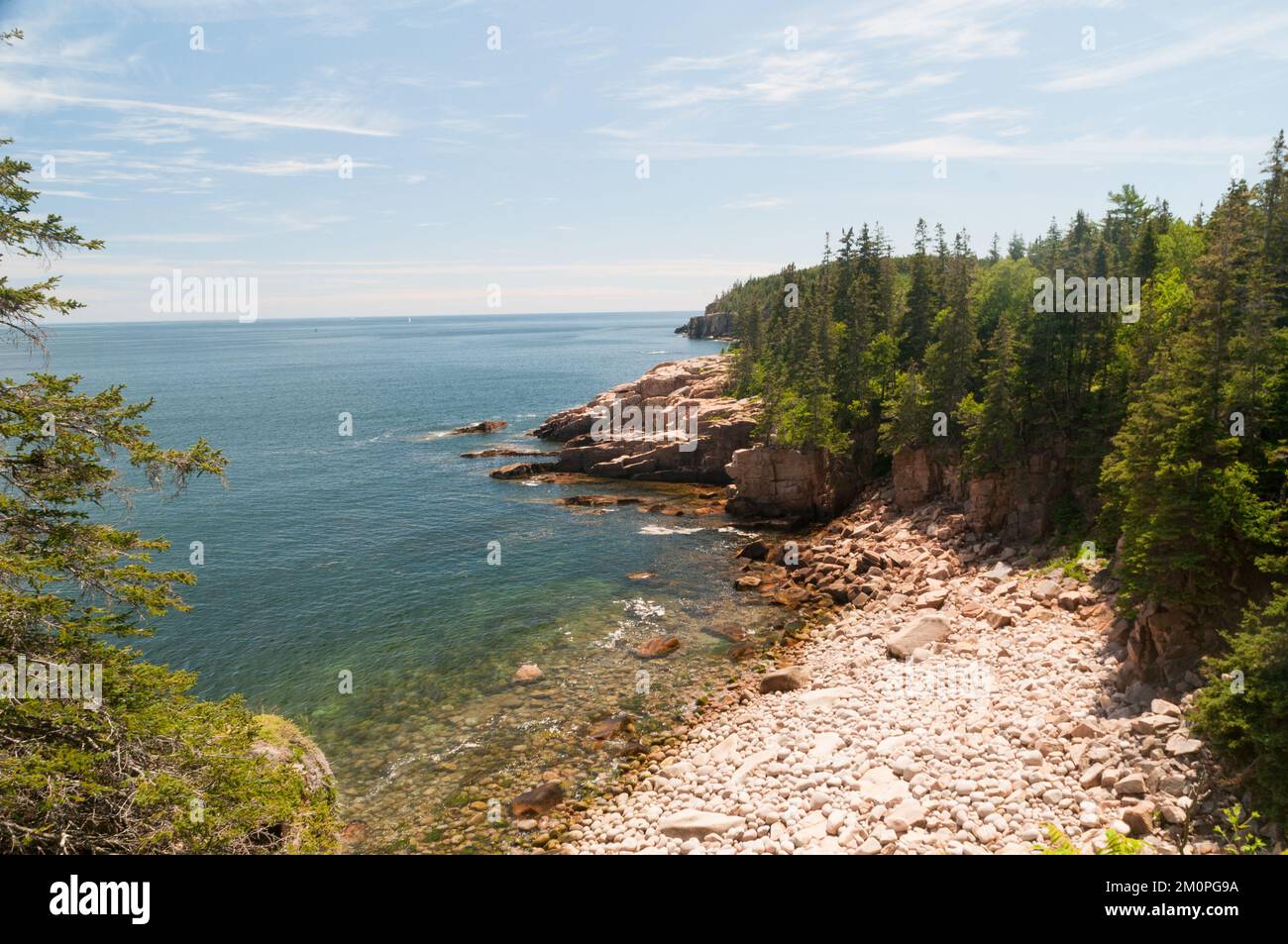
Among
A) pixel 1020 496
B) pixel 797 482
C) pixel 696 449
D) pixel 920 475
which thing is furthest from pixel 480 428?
pixel 1020 496

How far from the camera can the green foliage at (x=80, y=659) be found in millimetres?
10422

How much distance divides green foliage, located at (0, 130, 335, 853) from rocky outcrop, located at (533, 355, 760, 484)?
5145 centimetres

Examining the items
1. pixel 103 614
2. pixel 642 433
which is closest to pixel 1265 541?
pixel 103 614

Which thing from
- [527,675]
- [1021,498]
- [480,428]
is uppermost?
[480,428]

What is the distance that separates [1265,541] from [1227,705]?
6922 mm

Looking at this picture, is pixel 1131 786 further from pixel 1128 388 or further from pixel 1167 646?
pixel 1128 388

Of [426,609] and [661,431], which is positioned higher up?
[661,431]

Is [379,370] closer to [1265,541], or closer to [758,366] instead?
[758,366]

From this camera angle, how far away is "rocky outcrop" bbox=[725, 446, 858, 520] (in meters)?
51.6

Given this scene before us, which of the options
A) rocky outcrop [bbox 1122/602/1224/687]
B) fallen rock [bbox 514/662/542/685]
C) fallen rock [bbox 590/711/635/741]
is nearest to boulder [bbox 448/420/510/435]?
fallen rock [bbox 514/662/542/685]

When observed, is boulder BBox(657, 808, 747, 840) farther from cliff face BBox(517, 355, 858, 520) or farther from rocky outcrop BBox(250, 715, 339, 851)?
cliff face BBox(517, 355, 858, 520)

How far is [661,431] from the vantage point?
70750mm

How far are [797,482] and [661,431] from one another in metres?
22.0

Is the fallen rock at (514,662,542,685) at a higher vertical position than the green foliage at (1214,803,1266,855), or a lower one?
lower
